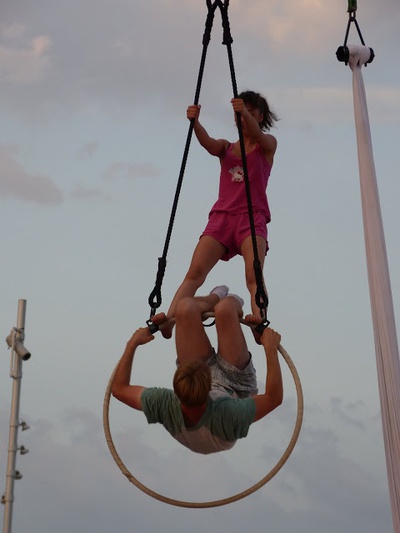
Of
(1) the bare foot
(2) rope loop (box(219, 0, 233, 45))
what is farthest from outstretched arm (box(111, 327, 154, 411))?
(2) rope loop (box(219, 0, 233, 45))

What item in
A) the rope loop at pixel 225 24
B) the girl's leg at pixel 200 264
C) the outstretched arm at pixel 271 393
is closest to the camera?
the outstretched arm at pixel 271 393

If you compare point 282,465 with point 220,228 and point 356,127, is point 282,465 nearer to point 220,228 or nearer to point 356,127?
point 220,228

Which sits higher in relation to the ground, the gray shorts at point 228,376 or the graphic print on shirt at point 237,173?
the graphic print on shirt at point 237,173

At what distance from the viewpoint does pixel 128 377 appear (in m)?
6.28

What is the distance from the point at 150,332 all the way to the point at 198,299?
345mm

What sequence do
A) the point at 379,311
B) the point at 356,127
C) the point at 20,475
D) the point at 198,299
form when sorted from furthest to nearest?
1. the point at 20,475
2. the point at 356,127
3. the point at 379,311
4. the point at 198,299

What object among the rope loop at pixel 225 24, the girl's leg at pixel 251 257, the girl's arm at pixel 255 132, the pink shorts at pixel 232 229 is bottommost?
the girl's leg at pixel 251 257

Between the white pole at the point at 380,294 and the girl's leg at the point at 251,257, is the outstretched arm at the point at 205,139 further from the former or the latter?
the white pole at the point at 380,294

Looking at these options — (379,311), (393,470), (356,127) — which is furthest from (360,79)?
(393,470)

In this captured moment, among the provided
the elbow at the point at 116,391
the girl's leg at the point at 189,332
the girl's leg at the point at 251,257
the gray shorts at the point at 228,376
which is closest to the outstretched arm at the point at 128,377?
the elbow at the point at 116,391

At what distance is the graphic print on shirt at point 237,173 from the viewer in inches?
280

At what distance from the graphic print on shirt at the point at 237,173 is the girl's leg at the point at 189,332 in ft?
3.98

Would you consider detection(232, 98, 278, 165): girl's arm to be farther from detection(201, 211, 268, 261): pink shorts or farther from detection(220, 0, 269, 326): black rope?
detection(201, 211, 268, 261): pink shorts

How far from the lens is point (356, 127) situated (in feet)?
24.2
